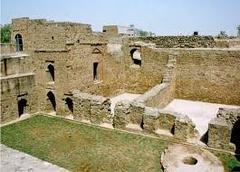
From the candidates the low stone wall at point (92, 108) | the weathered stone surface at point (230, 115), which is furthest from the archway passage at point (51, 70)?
the weathered stone surface at point (230, 115)

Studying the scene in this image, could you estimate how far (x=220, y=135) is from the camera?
417 inches

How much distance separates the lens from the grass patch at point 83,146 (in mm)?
9688

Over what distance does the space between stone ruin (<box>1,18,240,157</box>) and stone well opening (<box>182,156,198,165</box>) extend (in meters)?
1.37

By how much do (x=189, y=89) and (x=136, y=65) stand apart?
4.15 m

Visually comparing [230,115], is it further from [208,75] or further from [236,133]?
[208,75]

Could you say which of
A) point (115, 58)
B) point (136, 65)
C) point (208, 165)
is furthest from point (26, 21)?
point (208, 165)

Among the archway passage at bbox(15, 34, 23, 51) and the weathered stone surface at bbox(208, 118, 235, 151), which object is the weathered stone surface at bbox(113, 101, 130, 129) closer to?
the weathered stone surface at bbox(208, 118, 235, 151)

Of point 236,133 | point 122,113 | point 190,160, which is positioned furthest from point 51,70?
point 236,133

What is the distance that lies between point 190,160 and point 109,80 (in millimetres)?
9568

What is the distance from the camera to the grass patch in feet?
31.8

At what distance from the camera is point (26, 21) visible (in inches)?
594

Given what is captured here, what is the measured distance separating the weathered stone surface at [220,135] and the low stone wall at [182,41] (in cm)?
1047

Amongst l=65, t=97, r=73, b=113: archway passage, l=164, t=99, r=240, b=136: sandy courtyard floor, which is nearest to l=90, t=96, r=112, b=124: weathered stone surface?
l=65, t=97, r=73, b=113: archway passage

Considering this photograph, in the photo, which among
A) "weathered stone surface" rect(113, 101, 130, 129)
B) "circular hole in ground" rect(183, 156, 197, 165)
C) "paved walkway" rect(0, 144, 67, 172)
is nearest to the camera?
"paved walkway" rect(0, 144, 67, 172)
